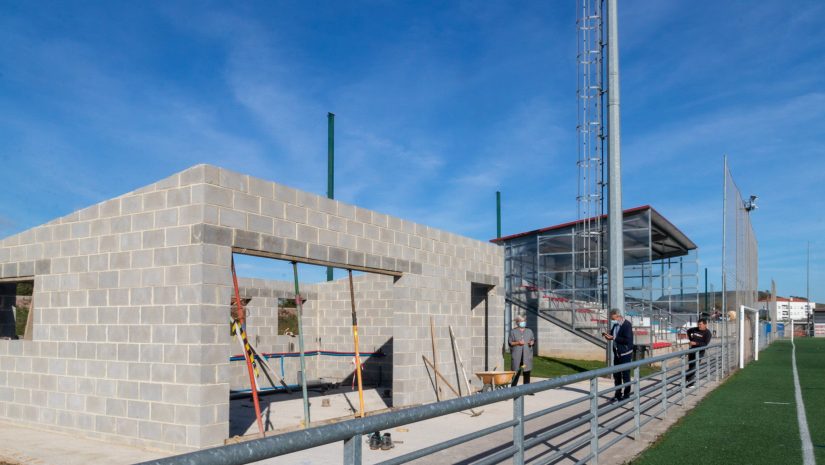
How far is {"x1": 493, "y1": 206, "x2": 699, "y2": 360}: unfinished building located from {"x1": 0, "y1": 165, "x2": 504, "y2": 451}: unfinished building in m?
10.6

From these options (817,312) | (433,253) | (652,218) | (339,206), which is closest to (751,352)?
(652,218)

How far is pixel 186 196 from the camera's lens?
360 inches

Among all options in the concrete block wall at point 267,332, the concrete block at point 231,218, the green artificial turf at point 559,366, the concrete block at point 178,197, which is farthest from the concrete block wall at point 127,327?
the green artificial turf at point 559,366

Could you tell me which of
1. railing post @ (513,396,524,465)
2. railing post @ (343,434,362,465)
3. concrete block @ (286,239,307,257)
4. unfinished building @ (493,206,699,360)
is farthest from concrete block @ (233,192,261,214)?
unfinished building @ (493,206,699,360)

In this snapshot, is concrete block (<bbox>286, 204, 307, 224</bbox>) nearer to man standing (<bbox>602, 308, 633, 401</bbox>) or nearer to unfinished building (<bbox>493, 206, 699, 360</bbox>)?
man standing (<bbox>602, 308, 633, 401</bbox>)

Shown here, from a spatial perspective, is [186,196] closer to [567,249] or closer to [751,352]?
[567,249]

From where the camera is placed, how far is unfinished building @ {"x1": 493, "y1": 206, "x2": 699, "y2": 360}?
23.2 metres

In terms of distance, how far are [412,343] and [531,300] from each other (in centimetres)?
1176

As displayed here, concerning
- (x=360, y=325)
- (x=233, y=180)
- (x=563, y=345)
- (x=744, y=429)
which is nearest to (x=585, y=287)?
(x=563, y=345)

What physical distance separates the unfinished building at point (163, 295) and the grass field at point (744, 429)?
5.38m

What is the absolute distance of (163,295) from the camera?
9.27 meters

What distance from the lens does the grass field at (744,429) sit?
802 cm

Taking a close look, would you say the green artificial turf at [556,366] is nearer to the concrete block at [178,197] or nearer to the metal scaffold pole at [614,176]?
the metal scaffold pole at [614,176]

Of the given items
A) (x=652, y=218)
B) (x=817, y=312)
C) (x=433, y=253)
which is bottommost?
(x=817, y=312)
